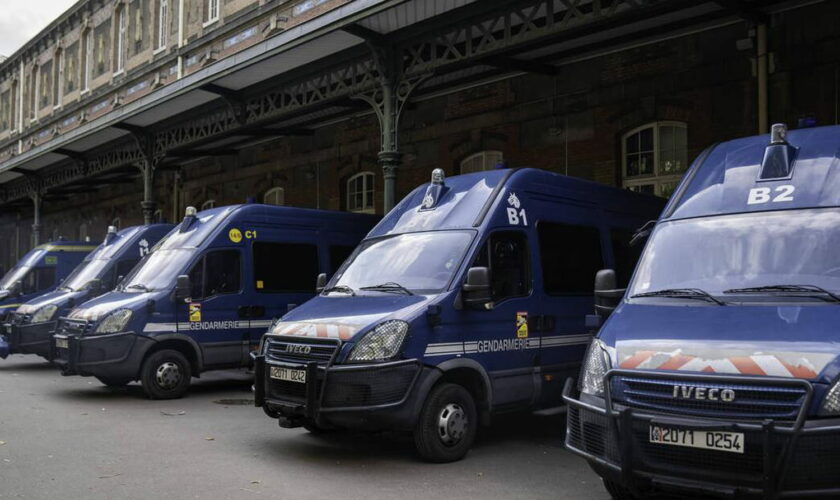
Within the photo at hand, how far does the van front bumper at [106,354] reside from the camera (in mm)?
10156

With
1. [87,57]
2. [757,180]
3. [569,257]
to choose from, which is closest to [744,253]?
[757,180]

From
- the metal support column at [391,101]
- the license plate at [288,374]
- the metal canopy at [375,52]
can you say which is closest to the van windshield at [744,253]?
the license plate at [288,374]

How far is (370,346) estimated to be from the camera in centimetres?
661

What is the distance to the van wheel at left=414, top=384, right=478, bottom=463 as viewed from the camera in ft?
22.0

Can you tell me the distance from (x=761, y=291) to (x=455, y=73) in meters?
11.5

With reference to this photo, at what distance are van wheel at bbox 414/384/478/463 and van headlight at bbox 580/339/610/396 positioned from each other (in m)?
1.93

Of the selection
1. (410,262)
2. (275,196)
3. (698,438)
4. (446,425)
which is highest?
(275,196)

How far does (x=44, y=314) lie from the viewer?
522 inches

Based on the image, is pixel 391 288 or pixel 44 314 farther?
pixel 44 314

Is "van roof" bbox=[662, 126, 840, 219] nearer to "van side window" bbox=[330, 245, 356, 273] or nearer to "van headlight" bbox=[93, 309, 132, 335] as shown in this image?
"van side window" bbox=[330, 245, 356, 273]

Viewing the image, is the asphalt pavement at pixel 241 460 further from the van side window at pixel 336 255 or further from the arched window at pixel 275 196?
the arched window at pixel 275 196

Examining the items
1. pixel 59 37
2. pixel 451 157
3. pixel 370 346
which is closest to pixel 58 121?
pixel 59 37

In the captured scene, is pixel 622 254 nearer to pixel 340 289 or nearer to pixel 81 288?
pixel 340 289

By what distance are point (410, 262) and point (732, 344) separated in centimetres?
361
